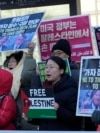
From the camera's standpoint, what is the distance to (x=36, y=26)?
20.1 ft

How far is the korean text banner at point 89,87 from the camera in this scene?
4625mm

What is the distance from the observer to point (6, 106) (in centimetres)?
473

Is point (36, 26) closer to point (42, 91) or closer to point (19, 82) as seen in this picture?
point (19, 82)

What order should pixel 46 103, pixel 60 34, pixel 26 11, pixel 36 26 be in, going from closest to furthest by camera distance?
pixel 46 103 → pixel 36 26 → pixel 60 34 → pixel 26 11

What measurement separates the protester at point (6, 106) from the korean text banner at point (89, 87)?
2.08ft

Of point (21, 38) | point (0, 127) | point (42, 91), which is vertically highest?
point (21, 38)

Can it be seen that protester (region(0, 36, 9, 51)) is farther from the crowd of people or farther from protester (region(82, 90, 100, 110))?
protester (region(82, 90, 100, 110))

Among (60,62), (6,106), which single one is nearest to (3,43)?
(60,62)

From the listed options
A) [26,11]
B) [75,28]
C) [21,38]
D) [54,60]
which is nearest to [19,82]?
[21,38]

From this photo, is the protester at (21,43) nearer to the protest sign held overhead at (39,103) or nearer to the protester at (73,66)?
the protester at (73,66)

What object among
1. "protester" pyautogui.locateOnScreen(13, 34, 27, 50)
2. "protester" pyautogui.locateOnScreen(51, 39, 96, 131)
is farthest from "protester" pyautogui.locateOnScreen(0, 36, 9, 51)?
"protester" pyautogui.locateOnScreen(51, 39, 96, 131)

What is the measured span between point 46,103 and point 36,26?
68.6 inches

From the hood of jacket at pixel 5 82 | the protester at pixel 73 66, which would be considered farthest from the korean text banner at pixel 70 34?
the hood of jacket at pixel 5 82

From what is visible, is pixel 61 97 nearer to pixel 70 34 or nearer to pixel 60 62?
pixel 60 62
